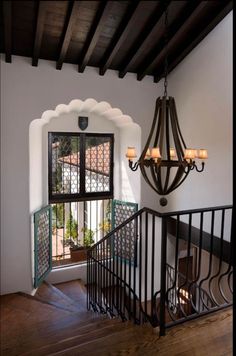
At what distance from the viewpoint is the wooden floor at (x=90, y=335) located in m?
1.95

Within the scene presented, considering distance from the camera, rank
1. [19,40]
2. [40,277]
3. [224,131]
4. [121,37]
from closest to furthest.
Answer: [121,37]
[19,40]
[224,131]
[40,277]

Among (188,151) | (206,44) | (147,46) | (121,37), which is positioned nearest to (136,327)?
(188,151)

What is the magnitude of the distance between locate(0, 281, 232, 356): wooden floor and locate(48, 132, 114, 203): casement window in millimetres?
2134

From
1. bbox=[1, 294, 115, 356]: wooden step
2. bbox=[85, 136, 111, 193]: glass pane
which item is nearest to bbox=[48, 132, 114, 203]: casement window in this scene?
bbox=[85, 136, 111, 193]: glass pane

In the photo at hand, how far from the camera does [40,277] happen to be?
4.52m

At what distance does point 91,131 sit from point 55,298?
328 centimetres

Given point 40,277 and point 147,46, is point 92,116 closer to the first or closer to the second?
point 147,46

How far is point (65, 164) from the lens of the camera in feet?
17.4

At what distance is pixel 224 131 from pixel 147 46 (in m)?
1.73

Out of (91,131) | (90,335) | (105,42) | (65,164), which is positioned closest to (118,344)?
(90,335)

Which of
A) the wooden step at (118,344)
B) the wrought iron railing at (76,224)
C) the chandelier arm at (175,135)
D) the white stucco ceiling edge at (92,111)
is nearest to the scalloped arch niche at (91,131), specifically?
the white stucco ceiling edge at (92,111)

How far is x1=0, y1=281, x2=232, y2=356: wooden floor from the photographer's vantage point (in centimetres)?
195

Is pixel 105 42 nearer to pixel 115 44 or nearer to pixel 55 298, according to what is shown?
pixel 115 44

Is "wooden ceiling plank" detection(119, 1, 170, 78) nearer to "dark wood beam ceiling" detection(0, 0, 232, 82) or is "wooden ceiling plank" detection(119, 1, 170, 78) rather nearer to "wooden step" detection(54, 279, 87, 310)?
"dark wood beam ceiling" detection(0, 0, 232, 82)
